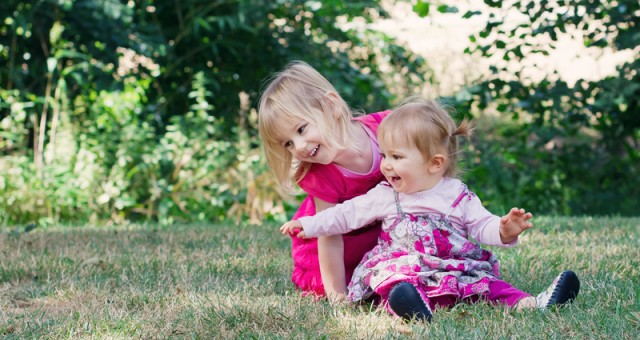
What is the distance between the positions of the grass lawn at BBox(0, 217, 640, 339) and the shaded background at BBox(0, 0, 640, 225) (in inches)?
71.6

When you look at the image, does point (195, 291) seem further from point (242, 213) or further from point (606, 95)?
point (606, 95)

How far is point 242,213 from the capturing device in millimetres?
6727

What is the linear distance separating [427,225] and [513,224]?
308mm

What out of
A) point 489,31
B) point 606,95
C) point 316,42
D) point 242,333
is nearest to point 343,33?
point 316,42

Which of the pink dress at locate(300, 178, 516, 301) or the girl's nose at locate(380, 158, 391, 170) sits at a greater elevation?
the girl's nose at locate(380, 158, 391, 170)

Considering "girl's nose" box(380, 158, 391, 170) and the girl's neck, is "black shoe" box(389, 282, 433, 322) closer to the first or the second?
"girl's nose" box(380, 158, 391, 170)

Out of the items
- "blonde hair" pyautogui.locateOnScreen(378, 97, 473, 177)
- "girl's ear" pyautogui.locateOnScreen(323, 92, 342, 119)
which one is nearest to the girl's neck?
"girl's ear" pyautogui.locateOnScreen(323, 92, 342, 119)

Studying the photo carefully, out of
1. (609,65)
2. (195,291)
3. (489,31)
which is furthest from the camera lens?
(609,65)

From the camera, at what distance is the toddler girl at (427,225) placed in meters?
2.67

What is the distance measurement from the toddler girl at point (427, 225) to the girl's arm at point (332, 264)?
0.08 meters

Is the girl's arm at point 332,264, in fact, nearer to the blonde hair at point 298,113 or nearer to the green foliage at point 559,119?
the blonde hair at point 298,113

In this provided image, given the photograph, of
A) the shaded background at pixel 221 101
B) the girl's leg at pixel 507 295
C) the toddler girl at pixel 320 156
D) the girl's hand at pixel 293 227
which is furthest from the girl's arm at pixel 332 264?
the shaded background at pixel 221 101

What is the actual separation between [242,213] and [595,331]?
4693 mm

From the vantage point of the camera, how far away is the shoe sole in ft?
8.46
